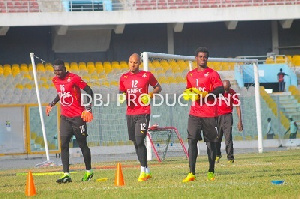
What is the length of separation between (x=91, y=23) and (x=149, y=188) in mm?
29015

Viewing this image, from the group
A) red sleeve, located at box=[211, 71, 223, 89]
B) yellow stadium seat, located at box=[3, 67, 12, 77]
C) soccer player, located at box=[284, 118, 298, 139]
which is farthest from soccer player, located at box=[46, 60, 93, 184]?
yellow stadium seat, located at box=[3, 67, 12, 77]

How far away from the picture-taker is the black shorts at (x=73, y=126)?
13.4 meters

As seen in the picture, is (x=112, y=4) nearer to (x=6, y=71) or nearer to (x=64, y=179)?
(x=6, y=71)

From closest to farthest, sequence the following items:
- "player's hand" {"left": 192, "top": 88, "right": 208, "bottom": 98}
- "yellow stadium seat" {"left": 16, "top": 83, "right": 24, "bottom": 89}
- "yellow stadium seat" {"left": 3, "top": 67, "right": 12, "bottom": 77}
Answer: "player's hand" {"left": 192, "top": 88, "right": 208, "bottom": 98} → "yellow stadium seat" {"left": 16, "top": 83, "right": 24, "bottom": 89} → "yellow stadium seat" {"left": 3, "top": 67, "right": 12, "bottom": 77}

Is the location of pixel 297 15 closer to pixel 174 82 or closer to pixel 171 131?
pixel 174 82

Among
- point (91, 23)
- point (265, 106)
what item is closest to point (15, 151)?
point (265, 106)

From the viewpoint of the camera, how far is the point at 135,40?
1743 inches

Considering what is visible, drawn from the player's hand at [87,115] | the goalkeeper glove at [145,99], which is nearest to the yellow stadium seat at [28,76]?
the player's hand at [87,115]

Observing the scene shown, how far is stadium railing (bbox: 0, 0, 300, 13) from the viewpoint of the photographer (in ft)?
130

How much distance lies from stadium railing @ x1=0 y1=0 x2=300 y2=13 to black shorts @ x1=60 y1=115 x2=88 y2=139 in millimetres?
25966

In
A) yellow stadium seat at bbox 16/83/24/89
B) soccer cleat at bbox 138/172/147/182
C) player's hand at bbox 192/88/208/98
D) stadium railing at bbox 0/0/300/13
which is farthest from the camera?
stadium railing at bbox 0/0/300/13

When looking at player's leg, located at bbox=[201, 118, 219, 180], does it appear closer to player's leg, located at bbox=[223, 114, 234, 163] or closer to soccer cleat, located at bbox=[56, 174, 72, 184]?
soccer cleat, located at bbox=[56, 174, 72, 184]

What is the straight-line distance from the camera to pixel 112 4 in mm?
40531

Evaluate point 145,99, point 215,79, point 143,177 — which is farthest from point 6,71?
point 215,79
